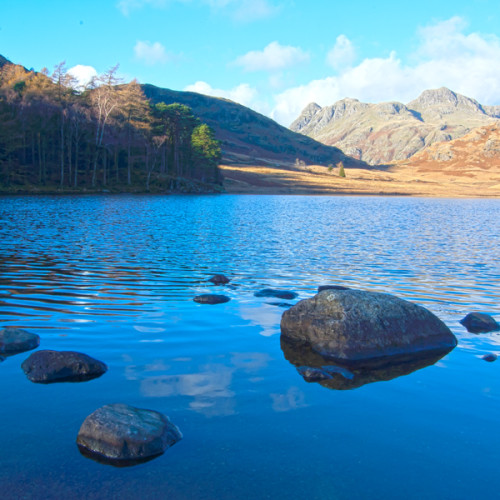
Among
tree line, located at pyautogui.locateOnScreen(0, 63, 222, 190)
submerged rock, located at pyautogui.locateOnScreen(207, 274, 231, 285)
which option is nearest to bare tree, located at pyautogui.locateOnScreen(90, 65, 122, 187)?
tree line, located at pyautogui.locateOnScreen(0, 63, 222, 190)

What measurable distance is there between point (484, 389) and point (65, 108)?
304ft

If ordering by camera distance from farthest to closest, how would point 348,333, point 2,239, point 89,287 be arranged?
point 2,239 < point 89,287 < point 348,333

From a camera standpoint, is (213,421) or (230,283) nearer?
(213,421)

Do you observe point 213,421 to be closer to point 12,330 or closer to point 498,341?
point 12,330

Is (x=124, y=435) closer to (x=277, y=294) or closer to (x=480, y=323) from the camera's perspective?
(x=277, y=294)

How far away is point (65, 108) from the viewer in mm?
88438

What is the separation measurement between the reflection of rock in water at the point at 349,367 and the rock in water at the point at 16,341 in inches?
236

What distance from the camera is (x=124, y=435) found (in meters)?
6.94

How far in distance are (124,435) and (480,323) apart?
10846mm

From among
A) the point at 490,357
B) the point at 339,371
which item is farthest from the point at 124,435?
the point at 490,357

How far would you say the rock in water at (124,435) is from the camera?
6.86 meters

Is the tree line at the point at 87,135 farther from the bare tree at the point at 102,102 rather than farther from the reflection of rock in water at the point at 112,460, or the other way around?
the reflection of rock in water at the point at 112,460

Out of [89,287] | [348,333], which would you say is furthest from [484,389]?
[89,287]

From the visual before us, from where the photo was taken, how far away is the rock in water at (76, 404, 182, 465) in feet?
22.5
